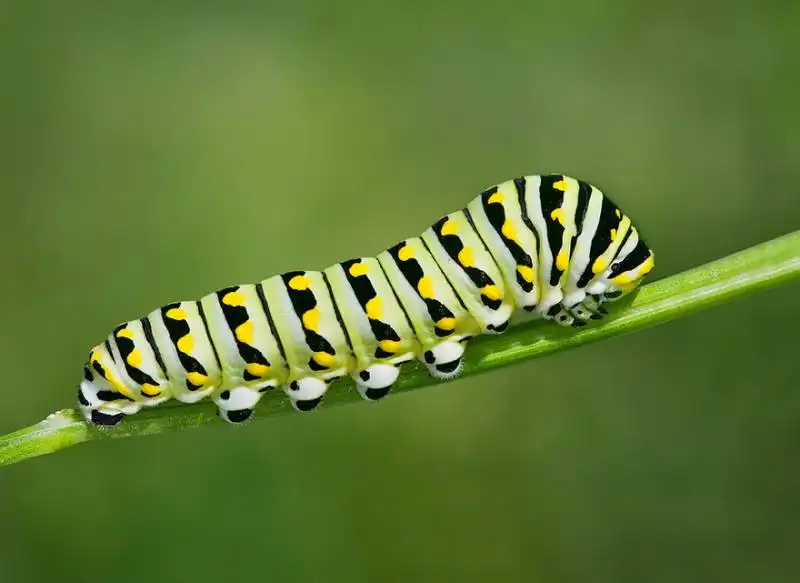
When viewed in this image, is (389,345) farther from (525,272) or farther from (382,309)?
(525,272)

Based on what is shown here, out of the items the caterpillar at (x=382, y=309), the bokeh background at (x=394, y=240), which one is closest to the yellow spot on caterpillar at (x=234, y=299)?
the caterpillar at (x=382, y=309)

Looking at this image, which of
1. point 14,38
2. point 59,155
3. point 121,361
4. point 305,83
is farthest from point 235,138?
point 121,361

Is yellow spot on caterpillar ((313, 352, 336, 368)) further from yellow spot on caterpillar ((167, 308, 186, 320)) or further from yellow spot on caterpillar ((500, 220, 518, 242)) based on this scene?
yellow spot on caterpillar ((500, 220, 518, 242))

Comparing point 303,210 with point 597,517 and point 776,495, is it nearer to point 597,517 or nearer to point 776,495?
point 597,517

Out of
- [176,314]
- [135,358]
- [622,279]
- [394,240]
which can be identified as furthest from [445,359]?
[394,240]

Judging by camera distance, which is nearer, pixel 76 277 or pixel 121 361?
pixel 121 361
